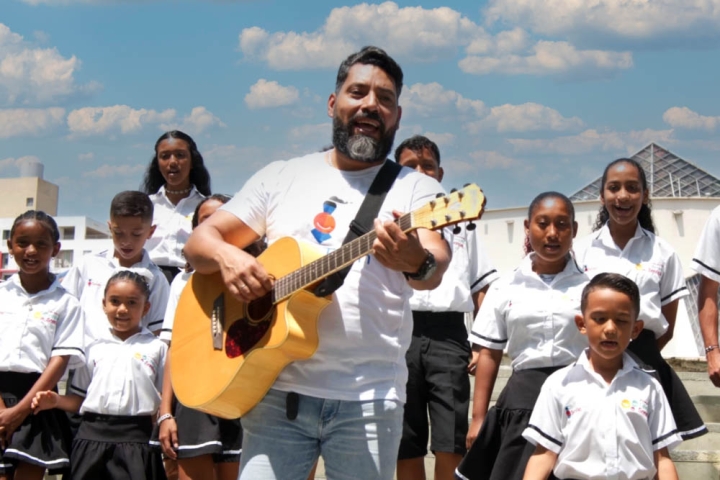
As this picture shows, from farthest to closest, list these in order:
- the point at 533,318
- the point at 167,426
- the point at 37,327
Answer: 1. the point at 37,327
2. the point at 167,426
3. the point at 533,318

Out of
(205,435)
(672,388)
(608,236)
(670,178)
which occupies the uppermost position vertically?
(670,178)

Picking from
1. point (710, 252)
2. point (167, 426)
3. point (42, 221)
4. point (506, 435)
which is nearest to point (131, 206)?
point (42, 221)

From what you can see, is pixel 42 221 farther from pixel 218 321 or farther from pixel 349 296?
pixel 349 296

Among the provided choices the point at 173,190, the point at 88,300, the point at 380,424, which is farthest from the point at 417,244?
the point at 173,190

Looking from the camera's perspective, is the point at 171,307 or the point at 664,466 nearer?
the point at 664,466

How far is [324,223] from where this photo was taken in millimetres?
3197

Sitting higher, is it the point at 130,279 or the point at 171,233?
the point at 171,233

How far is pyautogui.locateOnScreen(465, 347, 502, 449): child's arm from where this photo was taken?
4.62 meters

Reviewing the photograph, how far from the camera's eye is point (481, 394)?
464 centimetres

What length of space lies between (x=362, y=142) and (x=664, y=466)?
6.56 ft

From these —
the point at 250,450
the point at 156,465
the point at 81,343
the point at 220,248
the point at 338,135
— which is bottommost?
the point at 156,465

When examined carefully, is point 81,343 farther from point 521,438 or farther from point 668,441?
point 668,441

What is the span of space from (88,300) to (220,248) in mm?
2656

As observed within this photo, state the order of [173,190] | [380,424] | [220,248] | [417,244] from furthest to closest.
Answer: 1. [173,190]
2. [220,248]
3. [380,424]
4. [417,244]
